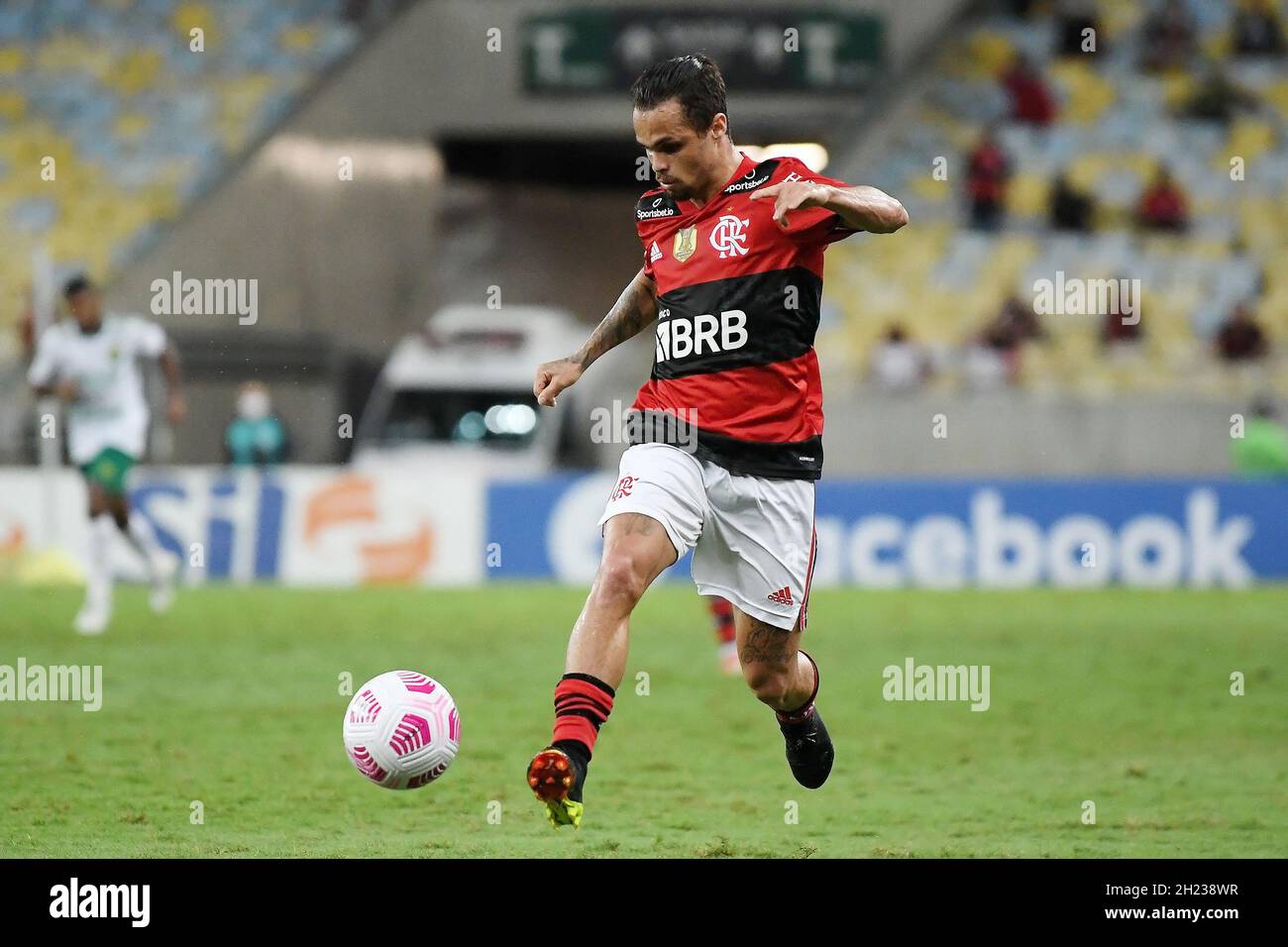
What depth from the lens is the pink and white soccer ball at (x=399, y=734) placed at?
20.0 ft

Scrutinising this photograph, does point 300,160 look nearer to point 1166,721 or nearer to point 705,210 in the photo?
point 1166,721

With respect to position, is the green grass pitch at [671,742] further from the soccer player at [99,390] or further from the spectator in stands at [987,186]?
the spectator in stands at [987,186]

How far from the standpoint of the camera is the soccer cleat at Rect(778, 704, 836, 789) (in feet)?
22.5

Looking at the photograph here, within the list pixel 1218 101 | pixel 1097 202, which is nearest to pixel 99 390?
pixel 1097 202

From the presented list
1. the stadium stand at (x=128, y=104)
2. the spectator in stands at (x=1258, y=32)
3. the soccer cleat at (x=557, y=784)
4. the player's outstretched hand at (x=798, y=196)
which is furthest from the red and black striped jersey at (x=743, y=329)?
the spectator in stands at (x=1258, y=32)

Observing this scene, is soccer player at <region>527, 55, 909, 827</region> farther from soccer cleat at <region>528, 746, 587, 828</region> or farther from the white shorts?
soccer cleat at <region>528, 746, 587, 828</region>

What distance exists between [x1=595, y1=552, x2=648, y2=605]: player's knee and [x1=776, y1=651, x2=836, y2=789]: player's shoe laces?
1.33 metres

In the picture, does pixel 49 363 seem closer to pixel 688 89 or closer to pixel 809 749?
pixel 809 749

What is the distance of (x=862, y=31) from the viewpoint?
2498cm

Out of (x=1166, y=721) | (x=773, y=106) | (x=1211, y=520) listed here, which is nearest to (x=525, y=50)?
(x=773, y=106)

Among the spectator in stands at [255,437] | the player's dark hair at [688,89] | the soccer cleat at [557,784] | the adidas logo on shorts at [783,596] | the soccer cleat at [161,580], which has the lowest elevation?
the soccer cleat at [557,784]

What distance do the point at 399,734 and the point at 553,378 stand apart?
135 cm

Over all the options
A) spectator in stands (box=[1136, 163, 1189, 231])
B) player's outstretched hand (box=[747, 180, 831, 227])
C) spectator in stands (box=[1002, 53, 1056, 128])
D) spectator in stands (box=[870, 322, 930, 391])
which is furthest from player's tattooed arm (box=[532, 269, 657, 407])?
spectator in stands (box=[1002, 53, 1056, 128])

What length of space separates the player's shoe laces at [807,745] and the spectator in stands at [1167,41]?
69.2ft
